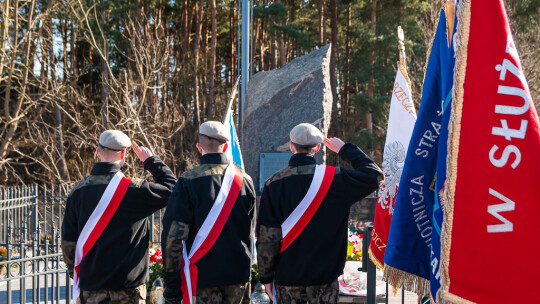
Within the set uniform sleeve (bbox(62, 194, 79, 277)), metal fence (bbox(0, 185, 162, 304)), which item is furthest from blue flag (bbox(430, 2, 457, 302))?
metal fence (bbox(0, 185, 162, 304))

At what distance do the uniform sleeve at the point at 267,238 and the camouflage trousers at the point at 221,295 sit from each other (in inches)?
6.9

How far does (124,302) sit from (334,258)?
4.55ft

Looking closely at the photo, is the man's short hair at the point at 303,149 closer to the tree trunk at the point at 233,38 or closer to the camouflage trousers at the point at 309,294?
the camouflage trousers at the point at 309,294

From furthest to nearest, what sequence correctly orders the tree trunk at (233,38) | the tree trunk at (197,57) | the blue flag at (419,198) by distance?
the tree trunk at (233,38) → the tree trunk at (197,57) → the blue flag at (419,198)

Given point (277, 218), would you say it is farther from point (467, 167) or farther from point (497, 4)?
point (497, 4)

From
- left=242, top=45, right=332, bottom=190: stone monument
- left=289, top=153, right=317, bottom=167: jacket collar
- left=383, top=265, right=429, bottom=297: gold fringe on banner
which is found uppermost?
left=242, top=45, right=332, bottom=190: stone monument

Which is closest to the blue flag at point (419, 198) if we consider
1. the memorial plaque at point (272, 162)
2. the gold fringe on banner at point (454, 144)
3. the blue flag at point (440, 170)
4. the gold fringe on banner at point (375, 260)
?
the blue flag at point (440, 170)

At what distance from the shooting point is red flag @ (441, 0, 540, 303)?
6.84 feet

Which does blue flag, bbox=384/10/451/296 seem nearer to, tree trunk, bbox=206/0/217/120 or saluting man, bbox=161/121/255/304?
saluting man, bbox=161/121/255/304

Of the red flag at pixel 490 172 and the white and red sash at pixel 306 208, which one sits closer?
the red flag at pixel 490 172

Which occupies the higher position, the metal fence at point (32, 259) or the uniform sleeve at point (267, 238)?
the uniform sleeve at point (267, 238)

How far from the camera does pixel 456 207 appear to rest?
7.18ft

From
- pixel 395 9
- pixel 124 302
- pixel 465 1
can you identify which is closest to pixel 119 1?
pixel 395 9

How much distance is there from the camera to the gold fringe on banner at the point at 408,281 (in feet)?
10.2
